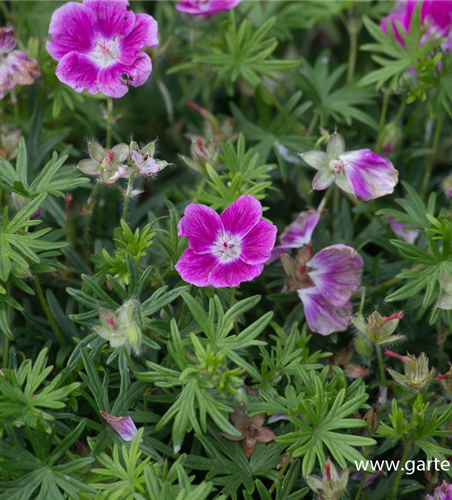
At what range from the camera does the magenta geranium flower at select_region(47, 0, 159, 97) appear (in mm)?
1607

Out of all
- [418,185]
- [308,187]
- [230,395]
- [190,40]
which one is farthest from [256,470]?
[190,40]

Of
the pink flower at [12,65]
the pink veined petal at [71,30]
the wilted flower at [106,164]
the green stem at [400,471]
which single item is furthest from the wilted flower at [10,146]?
the green stem at [400,471]

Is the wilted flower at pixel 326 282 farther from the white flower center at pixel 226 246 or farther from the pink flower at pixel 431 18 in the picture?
the pink flower at pixel 431 18

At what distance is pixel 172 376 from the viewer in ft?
4.48

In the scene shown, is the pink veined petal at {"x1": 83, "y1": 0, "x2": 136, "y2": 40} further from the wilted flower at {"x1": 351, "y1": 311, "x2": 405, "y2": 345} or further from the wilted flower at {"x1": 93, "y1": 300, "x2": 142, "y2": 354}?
the wilted flower at {"x1": 351, "y1": 311, "x2": 405, "y2": 345}

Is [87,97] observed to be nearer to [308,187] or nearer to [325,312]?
[308,187]

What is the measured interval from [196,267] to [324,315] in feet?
1.17

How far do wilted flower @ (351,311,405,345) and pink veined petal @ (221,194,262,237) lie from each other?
302 mm

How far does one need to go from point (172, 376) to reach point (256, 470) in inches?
11.5

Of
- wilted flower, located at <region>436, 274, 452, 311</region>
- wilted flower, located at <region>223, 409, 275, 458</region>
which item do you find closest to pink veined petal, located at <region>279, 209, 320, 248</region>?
wilted flower, located at <region>436, 274, 452, 311</region>

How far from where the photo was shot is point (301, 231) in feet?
5.85

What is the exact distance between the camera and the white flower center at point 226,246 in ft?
5.07

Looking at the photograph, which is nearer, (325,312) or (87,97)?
(325,312)

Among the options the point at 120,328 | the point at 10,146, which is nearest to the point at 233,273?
the point at 120,328
